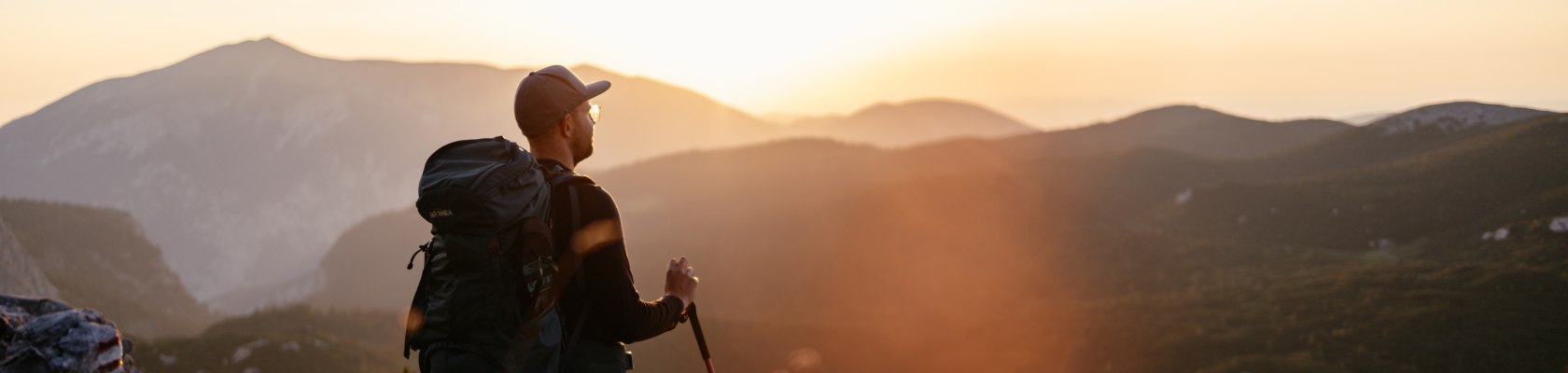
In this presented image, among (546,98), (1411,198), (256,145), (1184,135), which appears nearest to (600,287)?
(546,98)

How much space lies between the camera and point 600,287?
3984mm

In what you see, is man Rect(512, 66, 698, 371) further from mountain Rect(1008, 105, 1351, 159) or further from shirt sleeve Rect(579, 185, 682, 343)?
mountain Rect(1008, 105, 1351, 159)

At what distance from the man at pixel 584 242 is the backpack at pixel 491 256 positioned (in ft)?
0.32

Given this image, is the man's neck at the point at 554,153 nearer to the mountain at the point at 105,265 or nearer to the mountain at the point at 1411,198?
the mountain at the point at 1411,198

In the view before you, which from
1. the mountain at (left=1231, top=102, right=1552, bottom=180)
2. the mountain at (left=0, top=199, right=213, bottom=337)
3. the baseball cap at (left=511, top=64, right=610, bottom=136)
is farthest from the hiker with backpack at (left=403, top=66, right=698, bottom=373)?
the mountain at (left=1231, top=102, right=1552, bottom=180)

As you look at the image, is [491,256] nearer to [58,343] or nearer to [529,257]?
[529,257]

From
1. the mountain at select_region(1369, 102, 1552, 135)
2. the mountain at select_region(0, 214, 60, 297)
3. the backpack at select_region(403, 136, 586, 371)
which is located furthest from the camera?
the mountain at select_region(1369, 102, 1552, 135)

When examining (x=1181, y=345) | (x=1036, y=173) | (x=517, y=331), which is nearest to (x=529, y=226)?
(x=517, y=331)

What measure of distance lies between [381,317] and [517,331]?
131 feet

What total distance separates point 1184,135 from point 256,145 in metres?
140

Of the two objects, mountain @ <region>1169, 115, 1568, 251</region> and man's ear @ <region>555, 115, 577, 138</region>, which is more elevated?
man's ear @ <region>555, 115, 577, 138</region>

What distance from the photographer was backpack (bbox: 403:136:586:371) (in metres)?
3.68

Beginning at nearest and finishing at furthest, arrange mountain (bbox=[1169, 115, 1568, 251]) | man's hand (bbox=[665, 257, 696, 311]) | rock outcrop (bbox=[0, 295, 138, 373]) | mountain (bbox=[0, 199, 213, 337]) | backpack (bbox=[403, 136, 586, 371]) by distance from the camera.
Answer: backpack (bbox=[403, 136, 586, 371]), man's hand (bbox=[665, 257, 696, 311]), rock outcrop (bbox=[0, 295, 138, 373]), mountain (bbox=[1169, 115, 1568, 251]), mountain (bbox=[0, 199, 213, 337])

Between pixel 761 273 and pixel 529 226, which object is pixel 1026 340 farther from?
pixel 529 226
